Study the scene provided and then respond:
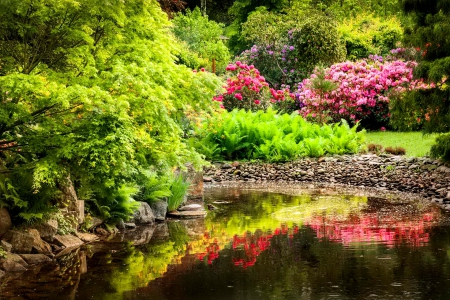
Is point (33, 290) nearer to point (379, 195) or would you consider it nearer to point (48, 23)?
point (48, 23)

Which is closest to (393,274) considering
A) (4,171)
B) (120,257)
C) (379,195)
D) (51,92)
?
(120,257)

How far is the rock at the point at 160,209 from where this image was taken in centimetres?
1262

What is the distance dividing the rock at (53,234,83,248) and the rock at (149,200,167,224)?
2.17 metres

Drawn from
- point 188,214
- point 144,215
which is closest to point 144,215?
point 144,215

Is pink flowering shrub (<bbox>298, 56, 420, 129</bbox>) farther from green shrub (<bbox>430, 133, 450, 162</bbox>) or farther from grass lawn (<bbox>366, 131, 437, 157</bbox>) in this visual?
green shrub (<bbox>430, 133, 450, 162</bbox>)

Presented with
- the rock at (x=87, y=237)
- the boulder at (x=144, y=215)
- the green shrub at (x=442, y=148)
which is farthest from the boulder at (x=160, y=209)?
the green shrub at (x=442, y=148)

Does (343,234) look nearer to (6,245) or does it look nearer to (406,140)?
(6,245)

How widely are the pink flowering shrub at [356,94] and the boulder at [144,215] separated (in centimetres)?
1006

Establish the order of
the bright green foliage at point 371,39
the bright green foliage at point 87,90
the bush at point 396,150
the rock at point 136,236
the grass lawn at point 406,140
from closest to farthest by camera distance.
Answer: the bright green foliage at point 87,90 → the rock at point 136,236 → the bush at point 396,150 → the grass lawn at point 406,140 → the bright green foliage at point 371,39

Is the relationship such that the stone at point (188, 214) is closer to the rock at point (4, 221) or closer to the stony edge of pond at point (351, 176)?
the stony edge of pond at point (351, 176)

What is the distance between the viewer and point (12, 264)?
9.12 metres

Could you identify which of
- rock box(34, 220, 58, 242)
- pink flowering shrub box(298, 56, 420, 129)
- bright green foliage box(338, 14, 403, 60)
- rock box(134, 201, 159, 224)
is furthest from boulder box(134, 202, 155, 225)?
bright green foliage box(338, 14, 403, 60)

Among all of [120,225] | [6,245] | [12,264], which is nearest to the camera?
[12,264]

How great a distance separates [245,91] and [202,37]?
11886 mm
